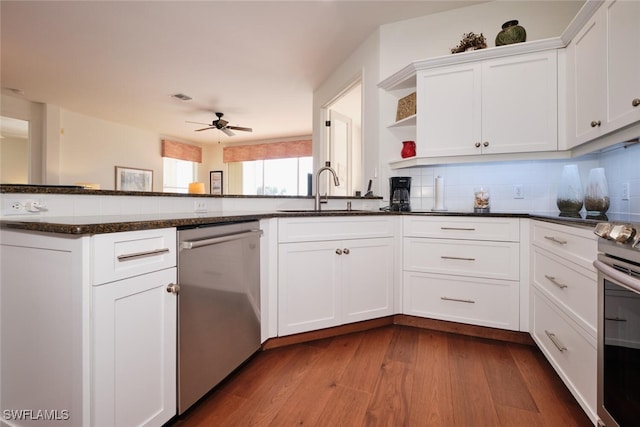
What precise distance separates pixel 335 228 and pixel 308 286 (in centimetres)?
40

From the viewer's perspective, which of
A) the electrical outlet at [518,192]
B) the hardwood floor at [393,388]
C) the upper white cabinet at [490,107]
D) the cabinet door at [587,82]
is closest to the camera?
the hardwood floor at [393,388]

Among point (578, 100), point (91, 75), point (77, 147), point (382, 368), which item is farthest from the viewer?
point (77, 147)

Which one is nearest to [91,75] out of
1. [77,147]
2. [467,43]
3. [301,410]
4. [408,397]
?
[77,147]

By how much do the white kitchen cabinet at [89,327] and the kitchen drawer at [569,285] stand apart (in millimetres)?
1566

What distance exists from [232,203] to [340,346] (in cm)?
124

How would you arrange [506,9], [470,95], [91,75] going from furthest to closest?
[91,75] → [506,9] → [470,95]

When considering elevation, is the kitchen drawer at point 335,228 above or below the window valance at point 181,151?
below

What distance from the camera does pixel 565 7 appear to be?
2250 mm

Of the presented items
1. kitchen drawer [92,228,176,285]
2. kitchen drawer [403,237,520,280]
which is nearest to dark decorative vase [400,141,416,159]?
kitchen drawer [403,237,520,280]

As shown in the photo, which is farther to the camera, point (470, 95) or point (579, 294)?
point (470, 95)

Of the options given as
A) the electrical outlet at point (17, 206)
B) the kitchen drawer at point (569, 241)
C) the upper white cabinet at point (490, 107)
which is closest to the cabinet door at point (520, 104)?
the upper white cabinet at point (490, 107)

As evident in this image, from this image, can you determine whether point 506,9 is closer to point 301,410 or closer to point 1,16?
point 301,410

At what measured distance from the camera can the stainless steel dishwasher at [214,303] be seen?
1168mm

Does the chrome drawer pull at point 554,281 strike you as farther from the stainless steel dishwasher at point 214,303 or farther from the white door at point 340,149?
the white door at point 340,149
